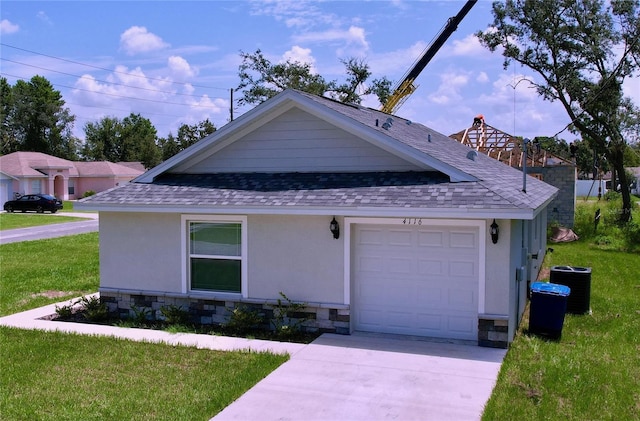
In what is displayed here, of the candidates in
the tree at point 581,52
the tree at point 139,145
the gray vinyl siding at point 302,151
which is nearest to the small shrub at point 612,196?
the tree at point 581,52

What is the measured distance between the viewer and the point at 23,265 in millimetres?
18172

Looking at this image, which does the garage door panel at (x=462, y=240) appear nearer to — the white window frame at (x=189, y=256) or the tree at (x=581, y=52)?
the white window frame at (x=189, y=256)

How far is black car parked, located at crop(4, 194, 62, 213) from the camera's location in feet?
138

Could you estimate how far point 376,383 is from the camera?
7.57m

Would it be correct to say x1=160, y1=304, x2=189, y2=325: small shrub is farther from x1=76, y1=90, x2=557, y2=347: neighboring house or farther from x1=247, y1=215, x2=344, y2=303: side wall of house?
x1=247, y1=215, x2=344, y2=303: side wall of house

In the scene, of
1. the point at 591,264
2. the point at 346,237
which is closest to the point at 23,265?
the point at 346,237

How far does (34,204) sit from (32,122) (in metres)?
34.0

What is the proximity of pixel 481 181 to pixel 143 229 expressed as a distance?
6477 mm

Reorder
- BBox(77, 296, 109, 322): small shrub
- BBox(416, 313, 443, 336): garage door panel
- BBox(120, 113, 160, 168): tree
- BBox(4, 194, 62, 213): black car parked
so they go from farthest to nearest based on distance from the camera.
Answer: BBox(120, 113, 160, 168): tree < BBox(4, 194, 62, 213): black car parked < BBox(77, 296, 109, 322): small shrub < BBox(416, 313, 443, 336): garage door panel

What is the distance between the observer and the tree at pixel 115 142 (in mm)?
77125

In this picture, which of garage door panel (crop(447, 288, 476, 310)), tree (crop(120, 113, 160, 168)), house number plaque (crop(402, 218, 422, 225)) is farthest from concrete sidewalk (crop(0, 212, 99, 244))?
tree (crop(120, 113, 160, 168))

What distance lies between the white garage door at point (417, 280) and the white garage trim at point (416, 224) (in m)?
0.13

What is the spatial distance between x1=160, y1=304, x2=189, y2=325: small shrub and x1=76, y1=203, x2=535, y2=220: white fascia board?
1.87m

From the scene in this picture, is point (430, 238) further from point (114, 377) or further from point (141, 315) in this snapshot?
point (141, 315)
